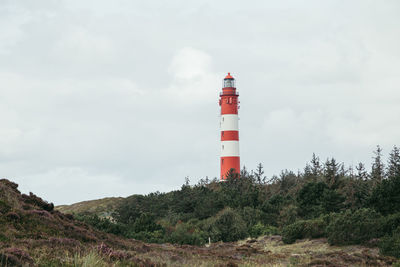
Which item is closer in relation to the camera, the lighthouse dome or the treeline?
the treeline

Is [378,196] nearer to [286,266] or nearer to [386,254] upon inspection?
[386,254]

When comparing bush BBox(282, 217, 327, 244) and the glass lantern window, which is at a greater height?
the glass lantern window

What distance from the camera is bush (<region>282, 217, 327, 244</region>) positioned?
3409cm

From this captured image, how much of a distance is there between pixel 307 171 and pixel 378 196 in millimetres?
27634

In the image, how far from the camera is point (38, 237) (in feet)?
68.8

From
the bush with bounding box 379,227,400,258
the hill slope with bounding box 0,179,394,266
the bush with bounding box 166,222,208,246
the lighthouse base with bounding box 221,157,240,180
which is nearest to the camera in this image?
the hill slope with bounding box 0,179,394,266

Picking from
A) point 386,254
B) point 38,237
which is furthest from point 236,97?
point 38,237

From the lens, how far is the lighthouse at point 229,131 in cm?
6162

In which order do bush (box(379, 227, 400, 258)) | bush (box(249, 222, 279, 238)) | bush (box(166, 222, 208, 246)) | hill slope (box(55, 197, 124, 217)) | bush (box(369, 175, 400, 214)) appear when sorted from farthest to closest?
hill slope (box(55, 197, 124, 217)) < bush (box(249, 222, 279, 238)) < bush (box(166, 222, 208, 246)) < bush (box(369, 175, 400, 214)) < bush (box(379, 227, 400, 258))

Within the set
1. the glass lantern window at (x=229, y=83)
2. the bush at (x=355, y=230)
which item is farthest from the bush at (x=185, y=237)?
the glass lantern window at (x=229, y=83)

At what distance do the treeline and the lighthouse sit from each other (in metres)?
1.83

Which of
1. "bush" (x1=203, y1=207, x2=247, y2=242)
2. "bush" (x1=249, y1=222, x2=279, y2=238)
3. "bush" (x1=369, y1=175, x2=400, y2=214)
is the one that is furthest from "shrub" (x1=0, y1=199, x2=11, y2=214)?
"bush" (x1=369, y1=175, x2=400, y2=214)

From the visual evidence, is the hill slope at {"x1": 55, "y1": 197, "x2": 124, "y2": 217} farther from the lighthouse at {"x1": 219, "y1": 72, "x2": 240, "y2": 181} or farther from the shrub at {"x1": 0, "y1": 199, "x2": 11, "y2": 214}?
the shrub at {"x1": 0, "y1": 199, "x2": 11, "y2": 214}

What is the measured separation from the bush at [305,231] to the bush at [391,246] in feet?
23.5
